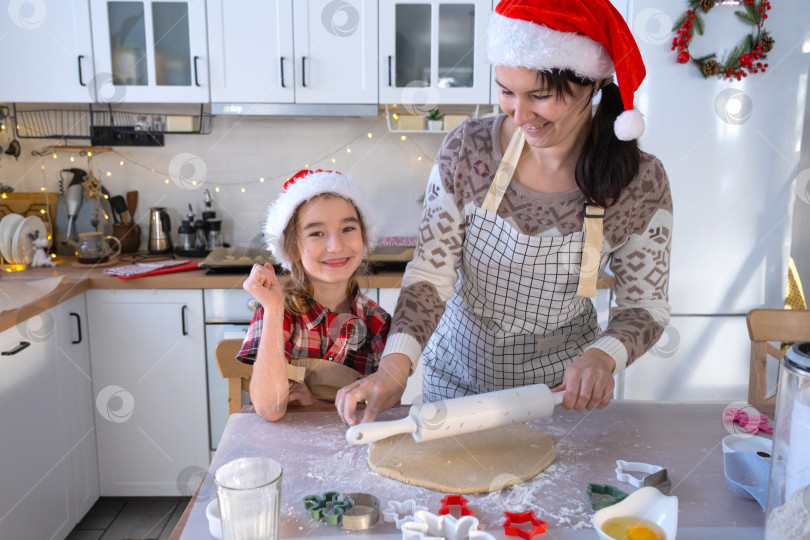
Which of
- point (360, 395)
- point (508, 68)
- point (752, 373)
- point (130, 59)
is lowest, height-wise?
point (752, 373)

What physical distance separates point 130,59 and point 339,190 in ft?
4.72

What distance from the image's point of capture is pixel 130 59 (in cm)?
233

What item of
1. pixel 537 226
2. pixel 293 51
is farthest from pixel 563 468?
pixel 293 51

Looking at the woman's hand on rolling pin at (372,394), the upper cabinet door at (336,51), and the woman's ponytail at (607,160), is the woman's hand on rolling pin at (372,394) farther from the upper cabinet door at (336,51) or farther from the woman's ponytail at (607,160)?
the upper cabinet door at (336,51)

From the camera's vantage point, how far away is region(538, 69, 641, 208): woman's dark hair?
43.1 inches

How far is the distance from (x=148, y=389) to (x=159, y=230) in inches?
26.7

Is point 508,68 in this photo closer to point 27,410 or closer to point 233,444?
point 233,444

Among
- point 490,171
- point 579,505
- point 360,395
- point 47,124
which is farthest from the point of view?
point 47,124

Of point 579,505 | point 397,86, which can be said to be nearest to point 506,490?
point 579,505

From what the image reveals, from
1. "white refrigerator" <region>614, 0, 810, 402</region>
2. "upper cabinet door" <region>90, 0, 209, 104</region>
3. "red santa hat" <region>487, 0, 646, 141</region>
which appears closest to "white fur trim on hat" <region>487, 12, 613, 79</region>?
"red santa hat" <region>487, 0, 646, 141</region>

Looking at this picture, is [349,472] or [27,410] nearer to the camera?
[349,472]

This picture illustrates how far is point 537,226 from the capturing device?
3.78 ft

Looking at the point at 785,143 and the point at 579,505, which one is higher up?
the point at 785,143

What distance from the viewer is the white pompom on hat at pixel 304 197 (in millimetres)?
1325
